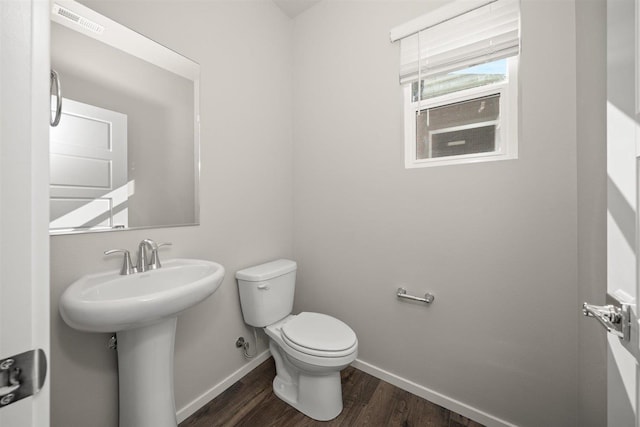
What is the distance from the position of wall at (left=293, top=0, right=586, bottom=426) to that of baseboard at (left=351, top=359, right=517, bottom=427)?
0.01 meters

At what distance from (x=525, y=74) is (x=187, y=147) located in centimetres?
170

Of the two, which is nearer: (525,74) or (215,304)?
(525,74)

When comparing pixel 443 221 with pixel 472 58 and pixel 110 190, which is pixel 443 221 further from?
pixel 110 190

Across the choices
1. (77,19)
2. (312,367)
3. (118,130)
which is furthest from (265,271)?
(77,19)

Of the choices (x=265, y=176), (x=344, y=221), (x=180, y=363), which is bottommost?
(x=180, y=363)

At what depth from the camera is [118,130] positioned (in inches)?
43.6

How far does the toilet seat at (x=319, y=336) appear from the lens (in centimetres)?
125

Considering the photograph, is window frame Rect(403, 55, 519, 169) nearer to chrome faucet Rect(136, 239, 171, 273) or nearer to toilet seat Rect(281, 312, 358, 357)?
toilet seat Rect(281, 312, 358, 357)

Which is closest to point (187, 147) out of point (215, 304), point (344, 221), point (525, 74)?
point (215, 304)

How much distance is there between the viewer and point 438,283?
1408 millimetres

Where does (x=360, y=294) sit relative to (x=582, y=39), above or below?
below

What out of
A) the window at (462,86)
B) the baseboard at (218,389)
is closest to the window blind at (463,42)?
the window at (462,86)

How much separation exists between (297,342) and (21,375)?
111 cm

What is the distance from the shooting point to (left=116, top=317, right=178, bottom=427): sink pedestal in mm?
994
